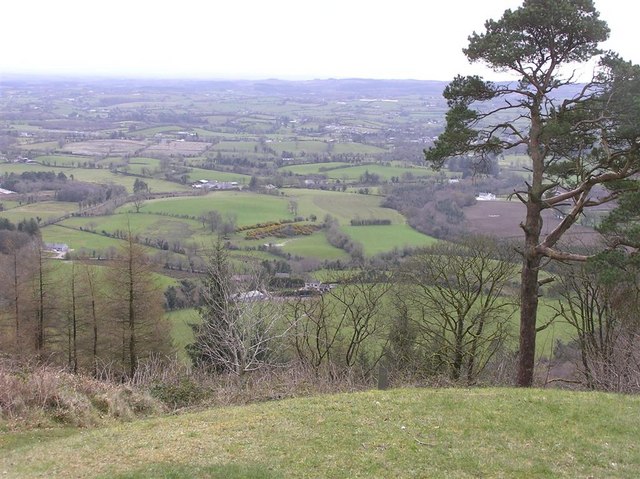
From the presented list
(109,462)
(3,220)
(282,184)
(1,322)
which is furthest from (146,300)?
(282,184)

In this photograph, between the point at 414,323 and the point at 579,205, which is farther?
the point at 414,323

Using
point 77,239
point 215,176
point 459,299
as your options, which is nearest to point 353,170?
point 215,176

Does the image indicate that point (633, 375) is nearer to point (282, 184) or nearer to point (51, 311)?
point (51, 311)

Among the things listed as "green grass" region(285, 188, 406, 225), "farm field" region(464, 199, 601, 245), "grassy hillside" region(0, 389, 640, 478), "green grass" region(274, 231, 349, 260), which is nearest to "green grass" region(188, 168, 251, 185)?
"green grass" region(285, 188, 406, 225)

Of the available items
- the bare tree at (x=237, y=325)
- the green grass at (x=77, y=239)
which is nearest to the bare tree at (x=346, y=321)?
the bare tree at (x=237, y=325)

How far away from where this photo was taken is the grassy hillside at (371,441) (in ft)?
27.9

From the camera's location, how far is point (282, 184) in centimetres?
6525

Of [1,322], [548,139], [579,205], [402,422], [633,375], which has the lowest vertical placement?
[1,322]

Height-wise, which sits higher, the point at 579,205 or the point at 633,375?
the point at 579,205

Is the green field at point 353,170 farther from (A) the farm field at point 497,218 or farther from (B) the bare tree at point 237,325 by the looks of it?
(B) the bare tree at point 237,325

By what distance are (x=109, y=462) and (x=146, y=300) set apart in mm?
14655

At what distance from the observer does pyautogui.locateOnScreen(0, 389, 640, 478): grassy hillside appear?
849 centimetres

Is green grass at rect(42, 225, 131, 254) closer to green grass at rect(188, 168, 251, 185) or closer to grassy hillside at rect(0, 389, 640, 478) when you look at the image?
green grass at rect(188, 168, 251, 185)

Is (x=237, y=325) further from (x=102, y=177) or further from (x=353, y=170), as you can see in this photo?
(x=353, y=170)
